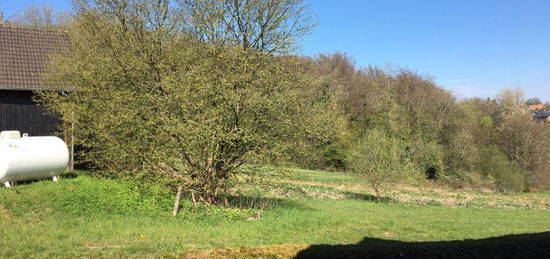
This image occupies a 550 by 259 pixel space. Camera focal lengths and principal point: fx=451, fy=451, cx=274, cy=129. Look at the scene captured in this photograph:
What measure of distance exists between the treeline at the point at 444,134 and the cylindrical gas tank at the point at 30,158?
1149 inches

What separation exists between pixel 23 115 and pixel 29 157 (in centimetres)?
733

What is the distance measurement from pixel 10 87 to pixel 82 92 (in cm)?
458

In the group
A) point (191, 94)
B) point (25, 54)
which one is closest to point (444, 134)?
point (25, 54)

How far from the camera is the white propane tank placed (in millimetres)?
13023

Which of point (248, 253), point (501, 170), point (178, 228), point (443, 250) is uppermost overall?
point (248, 253)

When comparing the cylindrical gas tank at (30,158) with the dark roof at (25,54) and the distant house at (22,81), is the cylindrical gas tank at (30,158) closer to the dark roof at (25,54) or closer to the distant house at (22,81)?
the distant house at (22,81)

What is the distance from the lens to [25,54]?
20562 millimetres

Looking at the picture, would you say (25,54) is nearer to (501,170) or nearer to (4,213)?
(4,213)

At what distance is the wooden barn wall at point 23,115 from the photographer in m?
19.3

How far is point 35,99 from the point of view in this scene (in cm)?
1891

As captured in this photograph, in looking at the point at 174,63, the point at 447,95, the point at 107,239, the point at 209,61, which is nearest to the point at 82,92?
the point at 174,63

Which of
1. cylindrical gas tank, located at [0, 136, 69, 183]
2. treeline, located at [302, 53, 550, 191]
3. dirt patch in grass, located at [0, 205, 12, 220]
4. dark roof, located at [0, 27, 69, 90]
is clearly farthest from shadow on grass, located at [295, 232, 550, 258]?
treeline, located at [302, 53, 550, 191]

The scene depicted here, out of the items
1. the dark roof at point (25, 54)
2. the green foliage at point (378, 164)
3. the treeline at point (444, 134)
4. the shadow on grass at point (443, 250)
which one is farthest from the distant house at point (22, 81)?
the treeline at point (444, 134)

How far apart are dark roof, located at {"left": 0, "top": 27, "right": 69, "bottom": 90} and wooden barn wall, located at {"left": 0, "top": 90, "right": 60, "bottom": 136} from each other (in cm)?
49
